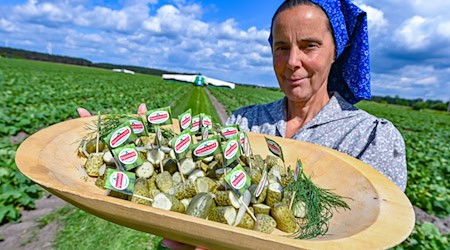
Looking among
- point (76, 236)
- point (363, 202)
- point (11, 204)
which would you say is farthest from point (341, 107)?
point (11, 204)

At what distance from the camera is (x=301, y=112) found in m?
2.79

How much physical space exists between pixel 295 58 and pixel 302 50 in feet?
0.26

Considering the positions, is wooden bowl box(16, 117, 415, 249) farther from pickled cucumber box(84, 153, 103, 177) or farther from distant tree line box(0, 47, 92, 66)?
distant tree line box(0, 47, 92, 66)

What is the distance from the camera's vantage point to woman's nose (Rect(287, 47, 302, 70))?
92.4 inches

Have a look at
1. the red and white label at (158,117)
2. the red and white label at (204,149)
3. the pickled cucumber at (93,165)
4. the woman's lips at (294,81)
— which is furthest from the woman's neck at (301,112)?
the pickled cucumber at (93,165)

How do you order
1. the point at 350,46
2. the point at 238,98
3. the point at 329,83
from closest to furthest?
1. the point at 350,46
2. the point at 329,83
3. the point at 238,98

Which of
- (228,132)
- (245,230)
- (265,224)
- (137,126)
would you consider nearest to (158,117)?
(137,126)

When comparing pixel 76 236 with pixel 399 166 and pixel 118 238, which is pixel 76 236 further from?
pixel 399 166

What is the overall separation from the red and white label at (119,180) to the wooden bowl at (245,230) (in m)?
0.07

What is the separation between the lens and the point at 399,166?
225 cm

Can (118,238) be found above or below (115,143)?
below

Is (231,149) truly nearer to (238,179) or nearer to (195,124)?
(238,179)

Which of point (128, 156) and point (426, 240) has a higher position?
point (128, 156)

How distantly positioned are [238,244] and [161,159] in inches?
36.8
